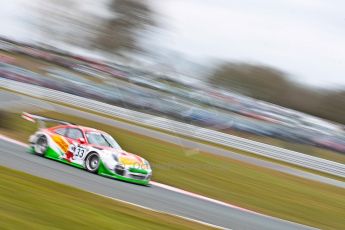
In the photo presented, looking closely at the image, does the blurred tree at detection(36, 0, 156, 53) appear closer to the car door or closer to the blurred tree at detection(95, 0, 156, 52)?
the blurred tree at detection(95, 0, 156, 52)

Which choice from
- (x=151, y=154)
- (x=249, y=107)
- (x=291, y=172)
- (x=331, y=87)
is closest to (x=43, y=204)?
(x=151, y=154)

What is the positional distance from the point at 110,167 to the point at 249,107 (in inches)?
780

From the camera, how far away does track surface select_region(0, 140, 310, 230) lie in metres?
9.76

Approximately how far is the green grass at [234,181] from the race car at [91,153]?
1674 mm

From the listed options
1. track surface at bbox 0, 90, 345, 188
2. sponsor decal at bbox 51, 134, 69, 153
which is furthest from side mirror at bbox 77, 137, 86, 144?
track surface at bbox 0, 90, 345, 188

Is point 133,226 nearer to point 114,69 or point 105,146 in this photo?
point 105,146

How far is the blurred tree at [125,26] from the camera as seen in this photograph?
34438mm

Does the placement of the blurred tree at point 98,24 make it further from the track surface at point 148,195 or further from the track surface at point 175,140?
the track surface at point 148,195

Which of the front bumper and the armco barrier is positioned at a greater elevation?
the armco barrier

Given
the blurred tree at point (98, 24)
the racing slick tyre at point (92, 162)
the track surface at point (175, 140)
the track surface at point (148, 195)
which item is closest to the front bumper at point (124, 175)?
the racing slick tyre at point (92, 162)

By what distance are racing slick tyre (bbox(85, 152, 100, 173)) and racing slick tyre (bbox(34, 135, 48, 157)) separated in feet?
4.17

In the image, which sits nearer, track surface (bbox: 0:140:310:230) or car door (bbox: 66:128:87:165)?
track surface (bbox: 0:140:310:230)

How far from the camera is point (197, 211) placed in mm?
10227

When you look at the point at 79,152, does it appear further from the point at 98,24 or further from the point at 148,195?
the point at 98,24
